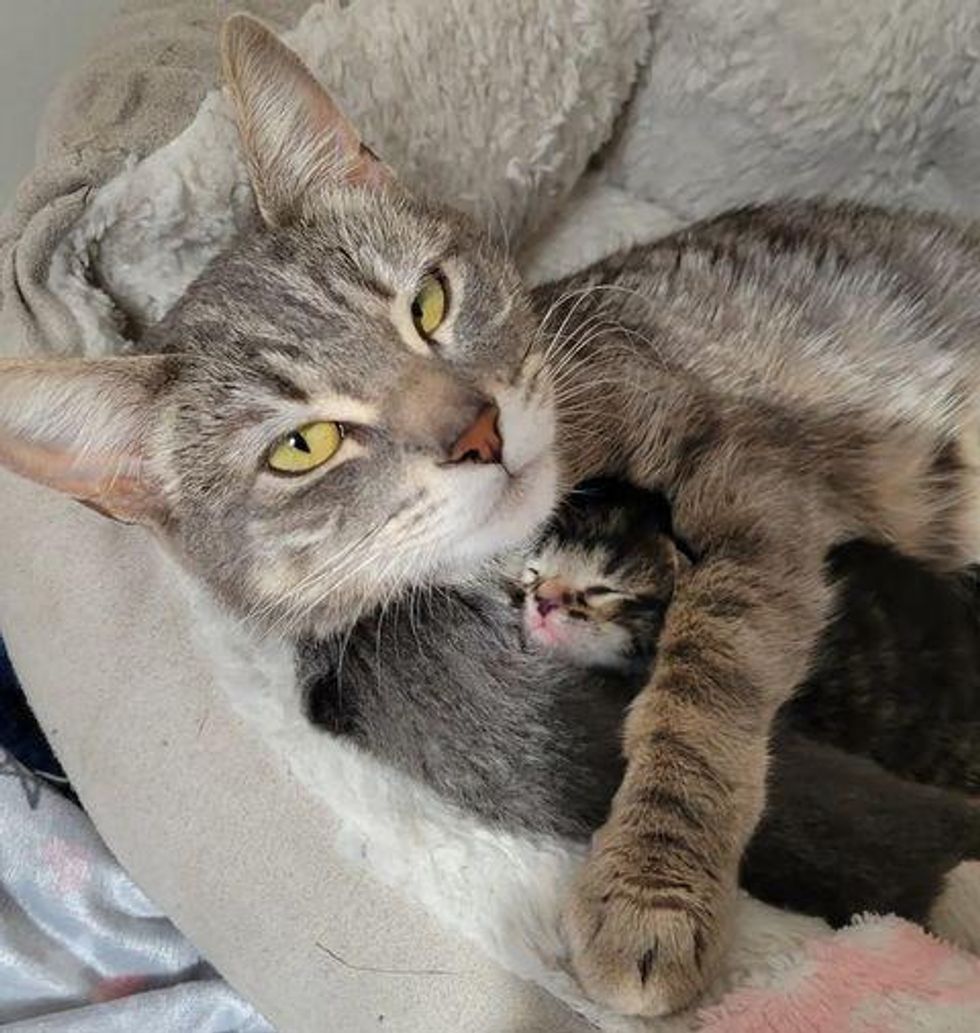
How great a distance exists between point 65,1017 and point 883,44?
1.62 metres

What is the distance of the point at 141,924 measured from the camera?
1727 mm

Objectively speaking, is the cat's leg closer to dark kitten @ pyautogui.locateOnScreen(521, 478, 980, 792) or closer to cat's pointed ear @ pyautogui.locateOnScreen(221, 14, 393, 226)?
dark kitten @ pyautogui.locateOnScreen(521, 478, 980, 792)

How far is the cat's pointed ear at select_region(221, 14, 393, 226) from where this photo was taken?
1.26 meters

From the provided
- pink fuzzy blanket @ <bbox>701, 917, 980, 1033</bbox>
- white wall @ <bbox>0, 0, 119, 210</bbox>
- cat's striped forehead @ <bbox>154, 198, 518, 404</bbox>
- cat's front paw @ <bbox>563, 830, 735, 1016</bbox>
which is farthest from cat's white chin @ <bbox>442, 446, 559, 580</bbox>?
white wall @ <bbox>0, 0, 119, 210</bbox>

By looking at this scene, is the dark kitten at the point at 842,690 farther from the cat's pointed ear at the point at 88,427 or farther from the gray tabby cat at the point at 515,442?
the cat's pointed ear at the point at 88,427

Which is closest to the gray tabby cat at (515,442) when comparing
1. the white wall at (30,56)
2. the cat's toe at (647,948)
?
the cat's toe at (647,948)

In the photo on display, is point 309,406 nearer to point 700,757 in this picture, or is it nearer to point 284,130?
point 284,130

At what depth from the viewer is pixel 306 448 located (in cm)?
116

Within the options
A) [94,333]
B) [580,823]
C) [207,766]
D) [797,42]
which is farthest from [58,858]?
[797,42]

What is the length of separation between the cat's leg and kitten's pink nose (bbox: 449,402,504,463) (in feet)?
0.79

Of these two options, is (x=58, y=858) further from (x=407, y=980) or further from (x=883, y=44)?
(x=883, y=44)

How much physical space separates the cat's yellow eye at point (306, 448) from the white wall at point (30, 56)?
126 centimetres

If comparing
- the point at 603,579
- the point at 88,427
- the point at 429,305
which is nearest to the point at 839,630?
the point at 603,579

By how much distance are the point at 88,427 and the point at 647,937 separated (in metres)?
0.65
